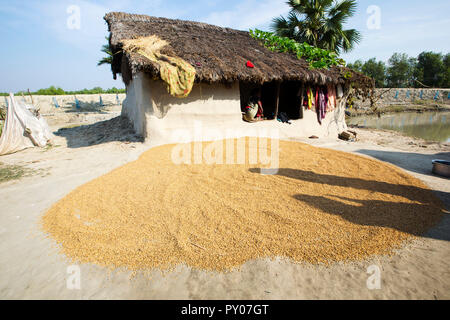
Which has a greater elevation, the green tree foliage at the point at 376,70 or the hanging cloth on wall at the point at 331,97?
the green tree foliage at the point at 376,70

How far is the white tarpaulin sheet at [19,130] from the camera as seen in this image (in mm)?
6711

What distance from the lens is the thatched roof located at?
6469 millimetres

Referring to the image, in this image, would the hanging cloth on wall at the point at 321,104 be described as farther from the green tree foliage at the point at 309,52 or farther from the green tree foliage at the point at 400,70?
the green tree foliage at the point at 400,70

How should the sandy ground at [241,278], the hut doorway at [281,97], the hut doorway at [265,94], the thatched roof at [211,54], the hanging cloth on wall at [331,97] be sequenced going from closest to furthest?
the sandy ground at [241,278], the thatched roof at [211,54], the hut doorway at [281,97], the hanging cloth on wall at [331,97], the hut doorway at [265,94]

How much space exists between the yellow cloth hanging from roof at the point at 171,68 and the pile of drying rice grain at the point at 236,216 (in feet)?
8.51

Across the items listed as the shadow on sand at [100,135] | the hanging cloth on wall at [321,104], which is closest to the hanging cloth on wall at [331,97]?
the hanging cloth on wall at [321,104]

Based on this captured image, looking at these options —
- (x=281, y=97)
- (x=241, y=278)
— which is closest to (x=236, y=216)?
(x=241, y=278)

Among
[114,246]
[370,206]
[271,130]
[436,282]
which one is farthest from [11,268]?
[271,130]

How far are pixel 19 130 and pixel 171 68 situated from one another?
5.54m

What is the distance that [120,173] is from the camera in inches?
175

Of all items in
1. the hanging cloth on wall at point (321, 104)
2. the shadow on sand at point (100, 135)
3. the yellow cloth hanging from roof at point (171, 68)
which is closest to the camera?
the yellow cloth hanging from roof at point (171, 68)

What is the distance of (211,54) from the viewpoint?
7.14 m

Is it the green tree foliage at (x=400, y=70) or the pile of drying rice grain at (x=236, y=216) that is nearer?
the pile of drying rice grain at (x=236, y=216)
